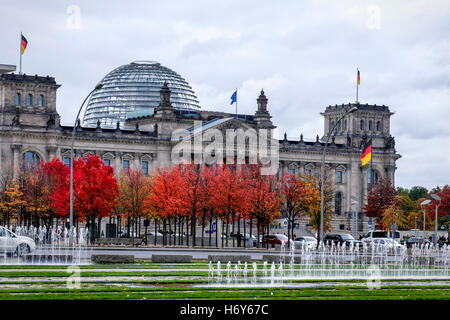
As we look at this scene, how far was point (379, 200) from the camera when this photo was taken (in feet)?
404

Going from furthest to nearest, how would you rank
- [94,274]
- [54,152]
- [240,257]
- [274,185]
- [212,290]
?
[54,152] → [274,185] → [240,257] → [94,274] → [212,290]

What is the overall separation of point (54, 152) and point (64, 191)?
35.1 meters

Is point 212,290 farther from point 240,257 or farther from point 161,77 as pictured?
point 161,77

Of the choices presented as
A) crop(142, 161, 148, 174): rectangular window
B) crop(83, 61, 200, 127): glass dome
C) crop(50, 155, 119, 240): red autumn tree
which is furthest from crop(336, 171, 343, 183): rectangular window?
crop(50, 155, 119, 240): red autumn tree

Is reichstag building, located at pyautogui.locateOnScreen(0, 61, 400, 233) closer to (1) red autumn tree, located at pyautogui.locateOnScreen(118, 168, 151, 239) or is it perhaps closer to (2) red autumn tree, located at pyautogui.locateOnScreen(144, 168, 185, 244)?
(1) red autumn tree, located at pyautogui.locateOnScreen(118, 168, 151, 239)

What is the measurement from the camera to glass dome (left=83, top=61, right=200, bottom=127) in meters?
146

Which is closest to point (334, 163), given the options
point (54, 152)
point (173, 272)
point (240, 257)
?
point (54, 152)

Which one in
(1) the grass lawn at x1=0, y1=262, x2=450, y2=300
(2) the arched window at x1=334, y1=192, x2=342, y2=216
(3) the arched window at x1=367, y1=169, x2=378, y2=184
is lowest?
(1) the grass lawn at x1=0, y1=262, x2=450, y2=300

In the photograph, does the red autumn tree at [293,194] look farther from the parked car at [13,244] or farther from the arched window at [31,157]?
the parked car at [13,244]

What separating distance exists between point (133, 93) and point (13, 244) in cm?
10367

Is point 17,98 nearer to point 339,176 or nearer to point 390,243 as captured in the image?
→ point 339,176

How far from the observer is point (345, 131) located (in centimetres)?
14212

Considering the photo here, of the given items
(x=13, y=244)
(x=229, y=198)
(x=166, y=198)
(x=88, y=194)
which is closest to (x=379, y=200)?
(x=166, y=198)

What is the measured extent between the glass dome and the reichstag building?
6.3 inches
